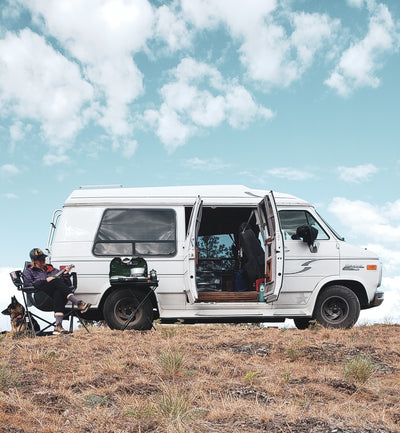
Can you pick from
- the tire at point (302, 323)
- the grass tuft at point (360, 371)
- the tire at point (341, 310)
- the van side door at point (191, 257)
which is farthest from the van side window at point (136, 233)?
the grass tuft at point (360, 371)

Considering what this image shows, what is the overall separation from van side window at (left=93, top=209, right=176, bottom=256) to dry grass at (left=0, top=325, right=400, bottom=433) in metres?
1.65

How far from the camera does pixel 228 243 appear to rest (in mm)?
10211

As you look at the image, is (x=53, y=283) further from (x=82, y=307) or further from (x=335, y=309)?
(x=335, y=309)

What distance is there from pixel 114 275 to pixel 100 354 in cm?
235

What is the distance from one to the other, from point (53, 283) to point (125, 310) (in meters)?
1.29

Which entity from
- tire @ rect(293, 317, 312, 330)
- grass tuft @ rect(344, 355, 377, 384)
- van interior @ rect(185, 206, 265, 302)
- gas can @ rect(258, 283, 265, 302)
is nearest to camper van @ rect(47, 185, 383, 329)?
gas can @ rect(258, 283, 265, 302)

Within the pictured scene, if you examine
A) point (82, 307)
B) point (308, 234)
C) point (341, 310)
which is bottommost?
point (341, 310)

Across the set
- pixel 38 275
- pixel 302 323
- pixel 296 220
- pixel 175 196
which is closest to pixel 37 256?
pixel 38 275

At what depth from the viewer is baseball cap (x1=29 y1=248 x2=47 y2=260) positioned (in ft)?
28.6

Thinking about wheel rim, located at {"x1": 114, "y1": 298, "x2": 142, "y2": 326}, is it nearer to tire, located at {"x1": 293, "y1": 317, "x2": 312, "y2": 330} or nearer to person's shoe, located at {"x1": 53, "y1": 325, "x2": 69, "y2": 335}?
person's shoe, located at {"x1": 53, "y1": 325, "x2": 69, "y2": 335}

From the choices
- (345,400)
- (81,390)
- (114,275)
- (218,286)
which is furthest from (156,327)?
(345,400)

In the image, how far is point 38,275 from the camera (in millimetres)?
8727

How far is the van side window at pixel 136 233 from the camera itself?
29.8 feet

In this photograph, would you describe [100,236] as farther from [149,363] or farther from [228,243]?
[149,363]
